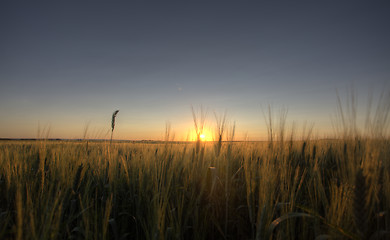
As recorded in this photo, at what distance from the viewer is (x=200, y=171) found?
5.95 feet

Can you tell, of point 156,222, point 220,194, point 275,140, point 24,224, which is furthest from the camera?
point 275,140

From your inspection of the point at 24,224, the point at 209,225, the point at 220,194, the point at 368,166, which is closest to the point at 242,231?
the point at 209,225

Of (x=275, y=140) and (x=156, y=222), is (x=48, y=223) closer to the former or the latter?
(x=156, y=222)

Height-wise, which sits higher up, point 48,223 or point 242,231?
point 48,223

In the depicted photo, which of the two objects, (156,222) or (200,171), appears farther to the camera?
(200,171)

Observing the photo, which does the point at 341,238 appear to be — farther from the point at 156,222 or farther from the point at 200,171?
the point at 200,171

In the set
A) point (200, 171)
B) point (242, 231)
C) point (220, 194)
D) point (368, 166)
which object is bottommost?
point (242, 231)

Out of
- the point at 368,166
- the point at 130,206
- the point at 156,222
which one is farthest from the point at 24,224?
the point at 368,166

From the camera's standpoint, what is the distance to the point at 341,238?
927 mm

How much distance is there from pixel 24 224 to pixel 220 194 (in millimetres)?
1346

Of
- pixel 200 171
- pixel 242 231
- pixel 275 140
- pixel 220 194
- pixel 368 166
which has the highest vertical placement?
pixel 275 140

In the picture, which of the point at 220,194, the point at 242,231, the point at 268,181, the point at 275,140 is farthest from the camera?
the point at 275,140

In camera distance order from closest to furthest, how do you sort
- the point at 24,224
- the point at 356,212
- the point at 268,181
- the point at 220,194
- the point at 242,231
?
the point at 356,212
the point at 24,224
the point at 268,181
the point at 242,231
the point at 220,194

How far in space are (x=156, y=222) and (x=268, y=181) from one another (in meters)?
0.73
